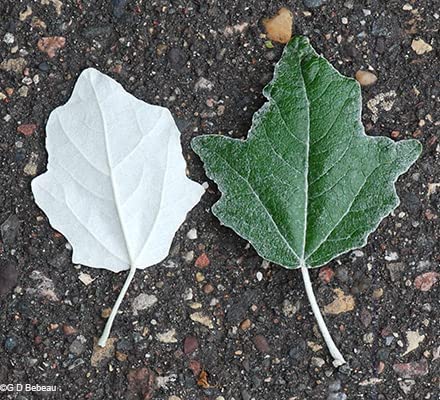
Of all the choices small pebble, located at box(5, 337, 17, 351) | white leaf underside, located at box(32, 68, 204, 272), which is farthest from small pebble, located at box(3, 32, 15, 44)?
small pebble, located at box(5, 337, 17, 351)

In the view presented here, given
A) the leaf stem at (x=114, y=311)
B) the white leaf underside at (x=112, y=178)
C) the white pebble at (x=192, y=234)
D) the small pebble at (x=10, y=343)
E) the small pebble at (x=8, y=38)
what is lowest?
the small pebble at (x=10, y=343)

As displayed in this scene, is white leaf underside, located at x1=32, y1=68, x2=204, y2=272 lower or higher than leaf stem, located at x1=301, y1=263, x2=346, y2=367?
higher

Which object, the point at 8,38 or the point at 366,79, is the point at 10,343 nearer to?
the point at 8,38

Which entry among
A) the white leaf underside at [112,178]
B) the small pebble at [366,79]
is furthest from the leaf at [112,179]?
the small pebble at [366,79]

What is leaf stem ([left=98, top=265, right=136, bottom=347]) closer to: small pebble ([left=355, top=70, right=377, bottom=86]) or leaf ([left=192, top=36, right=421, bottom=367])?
leaf ([left=192, top=36, right=421, bottom=367])

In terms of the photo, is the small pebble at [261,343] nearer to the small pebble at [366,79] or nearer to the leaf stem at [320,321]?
the leaf stem at [320,321]

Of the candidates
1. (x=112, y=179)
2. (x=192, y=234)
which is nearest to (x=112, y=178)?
(x=112, y=179)
